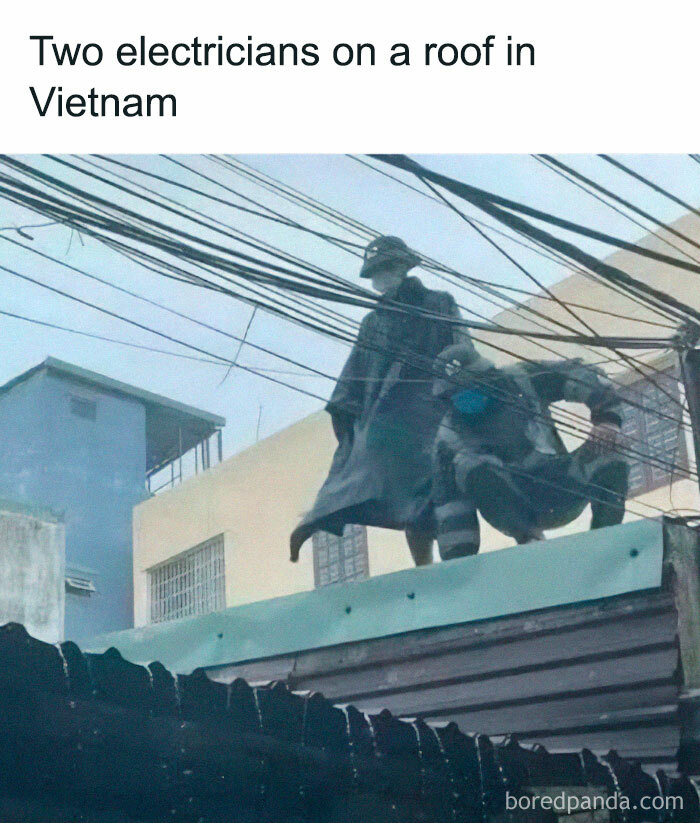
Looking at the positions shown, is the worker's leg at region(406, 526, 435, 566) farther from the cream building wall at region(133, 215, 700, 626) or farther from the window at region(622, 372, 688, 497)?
the window at region(622, 372, 688, 497)

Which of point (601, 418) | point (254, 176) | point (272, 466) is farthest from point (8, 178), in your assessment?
point (272, 466)

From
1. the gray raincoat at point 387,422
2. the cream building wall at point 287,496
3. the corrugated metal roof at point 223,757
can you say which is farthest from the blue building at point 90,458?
the corrugated metal roof at point 223,757

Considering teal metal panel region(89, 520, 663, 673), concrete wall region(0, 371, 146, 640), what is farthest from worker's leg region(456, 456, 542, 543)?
concrete wall region(0, 371, 146, 640)

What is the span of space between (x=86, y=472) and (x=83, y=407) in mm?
708

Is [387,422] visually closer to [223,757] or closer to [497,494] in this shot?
[497,494]

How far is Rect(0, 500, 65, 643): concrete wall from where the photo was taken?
10109 mm

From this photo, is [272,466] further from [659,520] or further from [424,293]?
[659,520]

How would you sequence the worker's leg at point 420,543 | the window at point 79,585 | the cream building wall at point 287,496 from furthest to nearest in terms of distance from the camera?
the window at point 79,585 < the cream building wall at point 287,496 < the worker's leg at point 420,543

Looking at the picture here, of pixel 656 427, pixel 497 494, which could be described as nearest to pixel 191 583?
pixel 656 427

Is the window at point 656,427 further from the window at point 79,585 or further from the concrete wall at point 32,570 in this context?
the window at point 79,585

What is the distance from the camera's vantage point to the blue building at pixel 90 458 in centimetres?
1411

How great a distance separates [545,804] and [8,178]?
313 cm

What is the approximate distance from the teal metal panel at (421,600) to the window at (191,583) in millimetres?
5936
